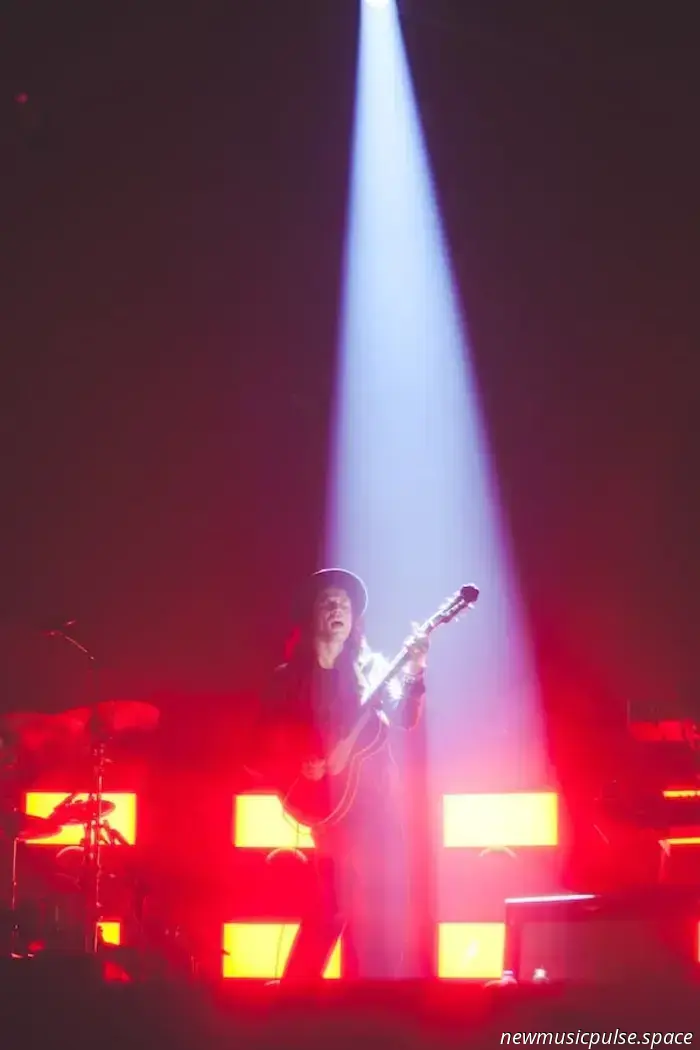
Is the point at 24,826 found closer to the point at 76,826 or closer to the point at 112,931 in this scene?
the point at 76,826

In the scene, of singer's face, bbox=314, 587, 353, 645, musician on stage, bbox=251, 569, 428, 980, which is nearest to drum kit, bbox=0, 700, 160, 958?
musician on stage, bbox=251, 569, 428, 980

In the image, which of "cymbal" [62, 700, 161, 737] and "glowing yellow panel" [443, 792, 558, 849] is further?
"cymbal" [62, 700, 161, 737]

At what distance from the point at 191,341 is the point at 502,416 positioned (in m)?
1.64

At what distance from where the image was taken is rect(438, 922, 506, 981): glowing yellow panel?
158 inches

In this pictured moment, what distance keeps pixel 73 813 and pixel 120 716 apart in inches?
27.1

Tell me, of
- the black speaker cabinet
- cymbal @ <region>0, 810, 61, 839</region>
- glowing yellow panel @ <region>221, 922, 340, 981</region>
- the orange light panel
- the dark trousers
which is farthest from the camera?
the orange light panel

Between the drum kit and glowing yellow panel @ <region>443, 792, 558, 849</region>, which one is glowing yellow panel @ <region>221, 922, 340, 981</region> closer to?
the drum kit

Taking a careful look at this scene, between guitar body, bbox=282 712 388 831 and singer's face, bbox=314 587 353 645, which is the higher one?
singer's face, bbox=314 587 353 645

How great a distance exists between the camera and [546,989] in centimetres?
129

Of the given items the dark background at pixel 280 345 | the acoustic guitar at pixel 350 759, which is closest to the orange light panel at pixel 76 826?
the acoustic guitar at pixel 350 759

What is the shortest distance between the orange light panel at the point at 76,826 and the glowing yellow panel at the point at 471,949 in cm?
132

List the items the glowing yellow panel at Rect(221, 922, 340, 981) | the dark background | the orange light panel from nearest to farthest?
the glowing yellow panel at Rect(221, 922, 340, 981)
the orange light panel
the dark background

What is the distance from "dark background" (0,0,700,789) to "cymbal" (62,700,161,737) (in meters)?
0.53

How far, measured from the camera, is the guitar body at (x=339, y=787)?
387cm
